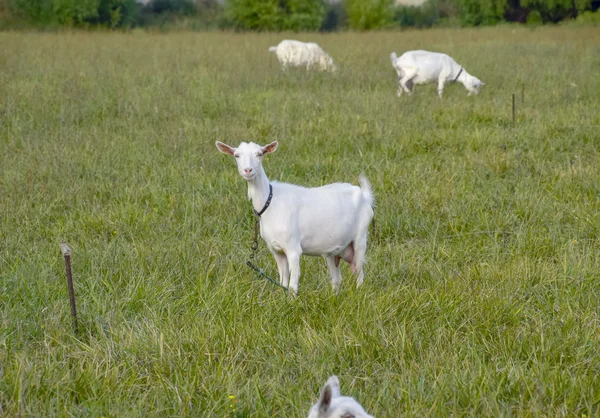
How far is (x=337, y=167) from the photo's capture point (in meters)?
6.75

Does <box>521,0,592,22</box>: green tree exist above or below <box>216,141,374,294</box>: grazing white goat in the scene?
below

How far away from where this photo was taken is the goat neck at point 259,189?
13.3ft

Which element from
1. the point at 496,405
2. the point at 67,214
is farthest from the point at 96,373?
the point at 67,214

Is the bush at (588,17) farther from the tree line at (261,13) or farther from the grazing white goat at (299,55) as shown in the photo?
the grazing white goat at (299,55)

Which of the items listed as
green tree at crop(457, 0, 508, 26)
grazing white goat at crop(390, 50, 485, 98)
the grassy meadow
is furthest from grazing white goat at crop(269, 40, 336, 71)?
green tree at crop(457, 0, 508, 26)

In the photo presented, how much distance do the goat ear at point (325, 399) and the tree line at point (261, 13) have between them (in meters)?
31.2

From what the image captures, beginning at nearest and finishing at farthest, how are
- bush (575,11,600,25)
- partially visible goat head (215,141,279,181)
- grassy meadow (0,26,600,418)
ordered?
1. grassy meadow (0,26,600,418)
2. partially visible goat head (215,141,279,181)
3. bush (575,11,600,25)

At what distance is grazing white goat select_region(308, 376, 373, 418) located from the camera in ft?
6.37

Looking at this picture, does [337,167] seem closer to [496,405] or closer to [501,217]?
[501,217]

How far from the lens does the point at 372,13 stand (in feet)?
158

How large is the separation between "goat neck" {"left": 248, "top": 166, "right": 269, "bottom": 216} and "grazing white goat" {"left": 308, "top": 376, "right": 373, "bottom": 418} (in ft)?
7.00

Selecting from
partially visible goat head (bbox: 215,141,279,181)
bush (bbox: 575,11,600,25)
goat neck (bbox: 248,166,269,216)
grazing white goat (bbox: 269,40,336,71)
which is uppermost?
partially visible goat head (bbox: 215,141,279,181)

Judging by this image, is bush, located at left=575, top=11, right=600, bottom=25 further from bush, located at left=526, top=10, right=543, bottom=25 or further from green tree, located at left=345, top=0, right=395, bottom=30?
green tree, located at left=345, top=0, right=395, bottom=30

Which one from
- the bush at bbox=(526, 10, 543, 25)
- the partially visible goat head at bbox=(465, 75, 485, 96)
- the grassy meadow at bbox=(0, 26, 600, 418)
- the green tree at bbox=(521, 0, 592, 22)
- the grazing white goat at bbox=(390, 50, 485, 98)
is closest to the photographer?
the grassy meadow at bbox=(0, 26, 600, 418)
